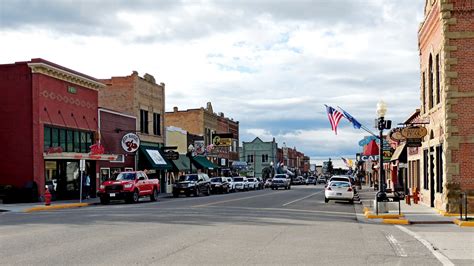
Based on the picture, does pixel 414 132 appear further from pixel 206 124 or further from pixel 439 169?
pixel 206 124

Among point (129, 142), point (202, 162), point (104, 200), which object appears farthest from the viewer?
point (202, 162)

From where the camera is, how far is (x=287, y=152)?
137 metres

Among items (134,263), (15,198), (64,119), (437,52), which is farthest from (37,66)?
(134,263)

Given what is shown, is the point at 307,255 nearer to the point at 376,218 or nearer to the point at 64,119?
the point at 376,218

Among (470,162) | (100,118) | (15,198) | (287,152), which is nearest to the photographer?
(470,162)

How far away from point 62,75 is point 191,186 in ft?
40.8

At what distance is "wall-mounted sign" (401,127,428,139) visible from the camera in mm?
26281

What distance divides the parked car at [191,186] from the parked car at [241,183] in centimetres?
1378

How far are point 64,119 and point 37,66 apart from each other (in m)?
4.36

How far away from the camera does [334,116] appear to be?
3288 centimetres

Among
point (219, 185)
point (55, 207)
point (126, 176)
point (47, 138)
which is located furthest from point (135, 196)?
point (219, 185)

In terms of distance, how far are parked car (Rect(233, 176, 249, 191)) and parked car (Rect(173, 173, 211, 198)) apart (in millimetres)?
13778

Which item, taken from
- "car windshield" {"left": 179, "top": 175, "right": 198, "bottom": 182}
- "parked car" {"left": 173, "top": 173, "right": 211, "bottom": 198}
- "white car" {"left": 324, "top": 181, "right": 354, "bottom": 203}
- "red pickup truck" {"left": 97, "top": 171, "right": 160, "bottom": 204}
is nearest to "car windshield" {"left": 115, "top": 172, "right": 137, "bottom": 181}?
"red pickup truck" {"left": 97, "top": 171, "right": 160, "bottom": 204}

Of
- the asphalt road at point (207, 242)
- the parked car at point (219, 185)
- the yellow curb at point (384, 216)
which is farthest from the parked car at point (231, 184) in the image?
the asphalt road at point (207, 242)
